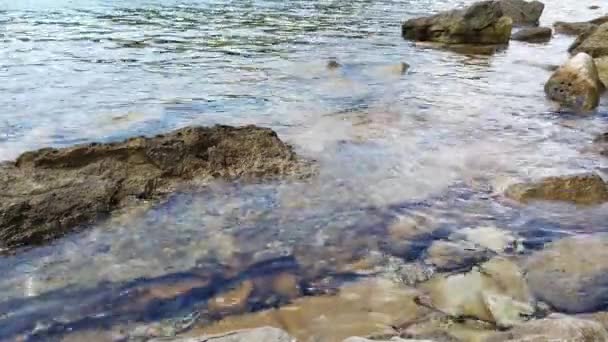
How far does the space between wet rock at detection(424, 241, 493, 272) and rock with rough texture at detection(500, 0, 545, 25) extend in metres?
18.9

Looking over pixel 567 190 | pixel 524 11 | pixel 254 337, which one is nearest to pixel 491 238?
pixel 567 190

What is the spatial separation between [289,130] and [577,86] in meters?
4.77

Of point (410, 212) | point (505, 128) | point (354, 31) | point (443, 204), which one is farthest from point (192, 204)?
point (354, 31)

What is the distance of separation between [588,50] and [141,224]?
35.7 ft

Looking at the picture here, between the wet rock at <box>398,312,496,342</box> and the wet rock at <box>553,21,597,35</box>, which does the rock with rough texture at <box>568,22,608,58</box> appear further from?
the wet rock at <box>398,312,496,342</box>

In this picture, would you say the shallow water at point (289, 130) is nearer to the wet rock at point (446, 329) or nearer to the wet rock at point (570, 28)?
the wet rock at point (446, 329)

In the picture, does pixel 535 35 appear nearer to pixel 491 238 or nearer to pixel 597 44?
pixel 597 44

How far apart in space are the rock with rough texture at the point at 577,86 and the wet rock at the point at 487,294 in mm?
5546

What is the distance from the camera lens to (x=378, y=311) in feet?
11.0

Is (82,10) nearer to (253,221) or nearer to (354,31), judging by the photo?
(354,31)

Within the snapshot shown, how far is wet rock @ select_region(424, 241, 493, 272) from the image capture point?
3.84m

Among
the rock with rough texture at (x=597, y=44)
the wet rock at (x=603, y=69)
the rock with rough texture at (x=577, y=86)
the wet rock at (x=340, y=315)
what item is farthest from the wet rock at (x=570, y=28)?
the wet rock at (x=340, y=315)

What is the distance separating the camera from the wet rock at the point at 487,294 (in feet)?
10.6

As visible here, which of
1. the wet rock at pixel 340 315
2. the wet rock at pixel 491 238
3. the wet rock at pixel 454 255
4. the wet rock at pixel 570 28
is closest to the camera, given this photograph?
the wet rock at pixel 340 315
